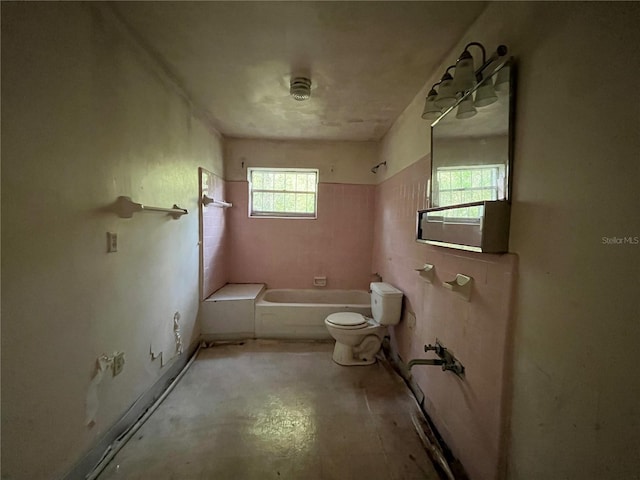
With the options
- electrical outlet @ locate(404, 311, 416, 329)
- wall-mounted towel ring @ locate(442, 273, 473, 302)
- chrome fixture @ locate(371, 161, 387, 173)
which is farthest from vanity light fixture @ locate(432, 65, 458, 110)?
chrome fixture @ locate(371, 161, 387, 173)

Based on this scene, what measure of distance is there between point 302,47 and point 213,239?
7.18 ft

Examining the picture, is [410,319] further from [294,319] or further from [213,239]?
[213,239]

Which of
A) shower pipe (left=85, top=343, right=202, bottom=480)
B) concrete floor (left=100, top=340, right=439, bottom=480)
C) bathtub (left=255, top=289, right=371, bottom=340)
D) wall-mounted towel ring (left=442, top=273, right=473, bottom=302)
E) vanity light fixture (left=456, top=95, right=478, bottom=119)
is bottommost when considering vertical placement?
concrete floor (left=100, top=340, right=439, bottom=480)

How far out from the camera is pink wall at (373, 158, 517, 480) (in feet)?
3.73

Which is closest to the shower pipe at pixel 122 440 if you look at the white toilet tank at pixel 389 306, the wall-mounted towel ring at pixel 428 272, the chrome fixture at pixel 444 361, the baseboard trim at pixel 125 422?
the baseboard trim at pixel 125 422

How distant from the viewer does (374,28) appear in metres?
1.42

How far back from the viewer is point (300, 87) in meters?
1.97

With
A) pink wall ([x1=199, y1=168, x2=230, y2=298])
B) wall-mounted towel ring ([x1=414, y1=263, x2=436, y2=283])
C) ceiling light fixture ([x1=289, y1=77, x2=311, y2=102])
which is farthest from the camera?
pink wall ([x1=199, y1=168, x2=230, y2=298])

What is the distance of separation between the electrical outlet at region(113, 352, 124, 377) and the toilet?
1.58 metres

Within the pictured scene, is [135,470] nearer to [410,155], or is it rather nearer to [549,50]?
[549,50]

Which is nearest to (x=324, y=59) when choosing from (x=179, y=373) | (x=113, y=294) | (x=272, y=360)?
(x=113, y=294)

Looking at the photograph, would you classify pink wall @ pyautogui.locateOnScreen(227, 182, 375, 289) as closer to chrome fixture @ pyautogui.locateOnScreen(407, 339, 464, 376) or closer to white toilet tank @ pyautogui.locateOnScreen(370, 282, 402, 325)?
white toilet tank @ pyautogui.locateOnScreen(370, 282, 402, 325)

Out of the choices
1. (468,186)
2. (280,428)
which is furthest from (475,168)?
(280,428)

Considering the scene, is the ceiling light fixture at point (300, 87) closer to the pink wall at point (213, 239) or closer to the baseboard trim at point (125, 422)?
the pink wall at point (213, 239)
